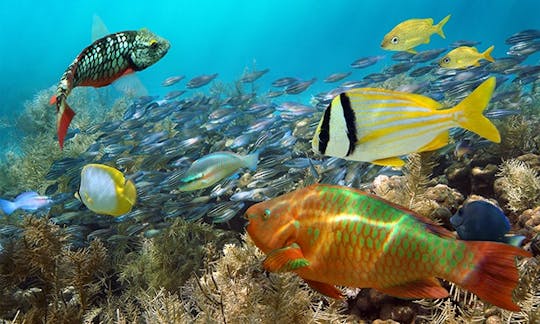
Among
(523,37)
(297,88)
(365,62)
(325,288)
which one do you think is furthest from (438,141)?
(365,62)

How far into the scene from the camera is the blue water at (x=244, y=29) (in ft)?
319

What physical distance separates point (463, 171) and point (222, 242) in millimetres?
A: 4030

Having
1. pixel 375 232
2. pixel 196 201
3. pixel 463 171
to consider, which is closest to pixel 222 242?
pixel 196 201

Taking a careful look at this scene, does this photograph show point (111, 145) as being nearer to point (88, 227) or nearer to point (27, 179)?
point (88, 227)

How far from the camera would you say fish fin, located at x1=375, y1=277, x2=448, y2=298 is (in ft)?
4.08

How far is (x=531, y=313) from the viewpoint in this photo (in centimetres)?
223

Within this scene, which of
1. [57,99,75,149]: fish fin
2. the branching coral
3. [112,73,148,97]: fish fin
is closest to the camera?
[57,99,75,149]: fish fin

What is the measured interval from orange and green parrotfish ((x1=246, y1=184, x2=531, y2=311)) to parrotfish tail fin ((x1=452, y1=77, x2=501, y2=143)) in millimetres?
496

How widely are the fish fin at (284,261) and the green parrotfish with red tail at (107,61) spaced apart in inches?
48.2

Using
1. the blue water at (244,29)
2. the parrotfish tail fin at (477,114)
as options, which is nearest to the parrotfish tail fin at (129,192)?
the parrotfish tail fin at (477,114)

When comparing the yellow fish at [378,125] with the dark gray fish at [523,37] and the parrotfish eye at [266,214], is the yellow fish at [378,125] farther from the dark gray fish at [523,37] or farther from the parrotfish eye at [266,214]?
the dark gray fish at [523,37]

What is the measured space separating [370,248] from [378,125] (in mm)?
597

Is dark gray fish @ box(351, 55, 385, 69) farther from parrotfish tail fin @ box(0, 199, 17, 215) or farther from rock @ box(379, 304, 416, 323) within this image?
rock @ box(379, 304, 416, 323)

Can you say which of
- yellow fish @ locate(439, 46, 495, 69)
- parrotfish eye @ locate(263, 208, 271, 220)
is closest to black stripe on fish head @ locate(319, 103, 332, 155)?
parrotfish eye @ locate(263, 208, 271, 220)
